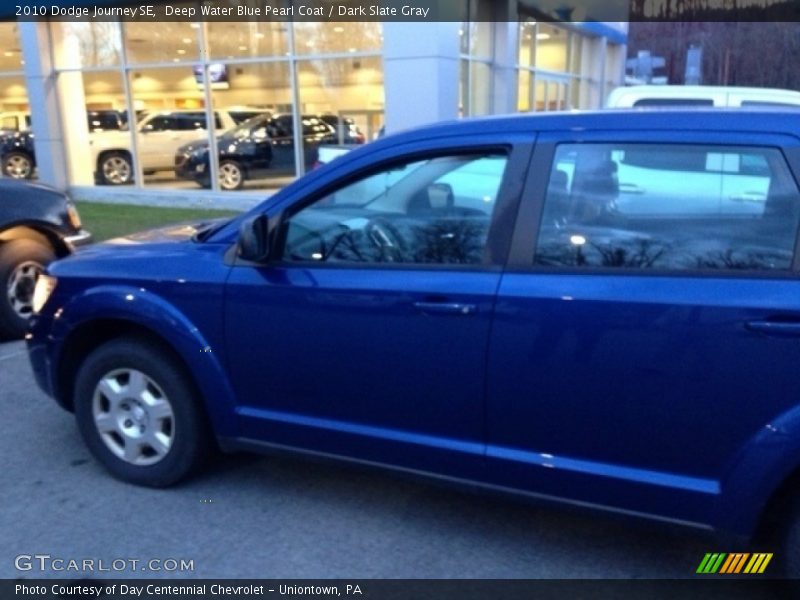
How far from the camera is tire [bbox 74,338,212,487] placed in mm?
3803

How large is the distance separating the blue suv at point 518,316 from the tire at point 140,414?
2 centimetres

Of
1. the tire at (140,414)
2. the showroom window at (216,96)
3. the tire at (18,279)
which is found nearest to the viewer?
the tire at (140,414)

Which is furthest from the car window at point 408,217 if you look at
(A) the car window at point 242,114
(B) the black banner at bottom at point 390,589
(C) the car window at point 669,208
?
(A) the car window at point 242,114

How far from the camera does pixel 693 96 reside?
25.5 feet

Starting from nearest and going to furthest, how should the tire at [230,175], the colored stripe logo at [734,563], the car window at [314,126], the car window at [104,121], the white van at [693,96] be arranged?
the colored stripe logo at [734,563], the white van at [693,96], the car window at [314,126], the tire at [230,175], the car window at [104,121]

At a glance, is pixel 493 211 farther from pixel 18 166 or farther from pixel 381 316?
pixel 18 166

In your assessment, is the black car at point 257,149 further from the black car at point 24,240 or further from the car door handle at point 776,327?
the car door handle at point 776,327

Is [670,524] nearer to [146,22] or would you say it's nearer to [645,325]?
[645,325]

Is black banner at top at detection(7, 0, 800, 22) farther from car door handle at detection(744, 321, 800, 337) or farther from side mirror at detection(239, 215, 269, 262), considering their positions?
car door handle at detection(744, 321, 800, 337)

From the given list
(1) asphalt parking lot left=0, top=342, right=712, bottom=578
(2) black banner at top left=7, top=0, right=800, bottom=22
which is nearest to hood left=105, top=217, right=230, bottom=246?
(1) asphalt parking lot left=0, top=342, right=712, bottom=578

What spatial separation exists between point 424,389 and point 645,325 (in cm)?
89

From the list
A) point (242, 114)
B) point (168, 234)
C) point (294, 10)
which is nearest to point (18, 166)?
point (242, 114)

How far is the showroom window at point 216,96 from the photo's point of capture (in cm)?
1370

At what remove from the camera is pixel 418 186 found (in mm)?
3316
